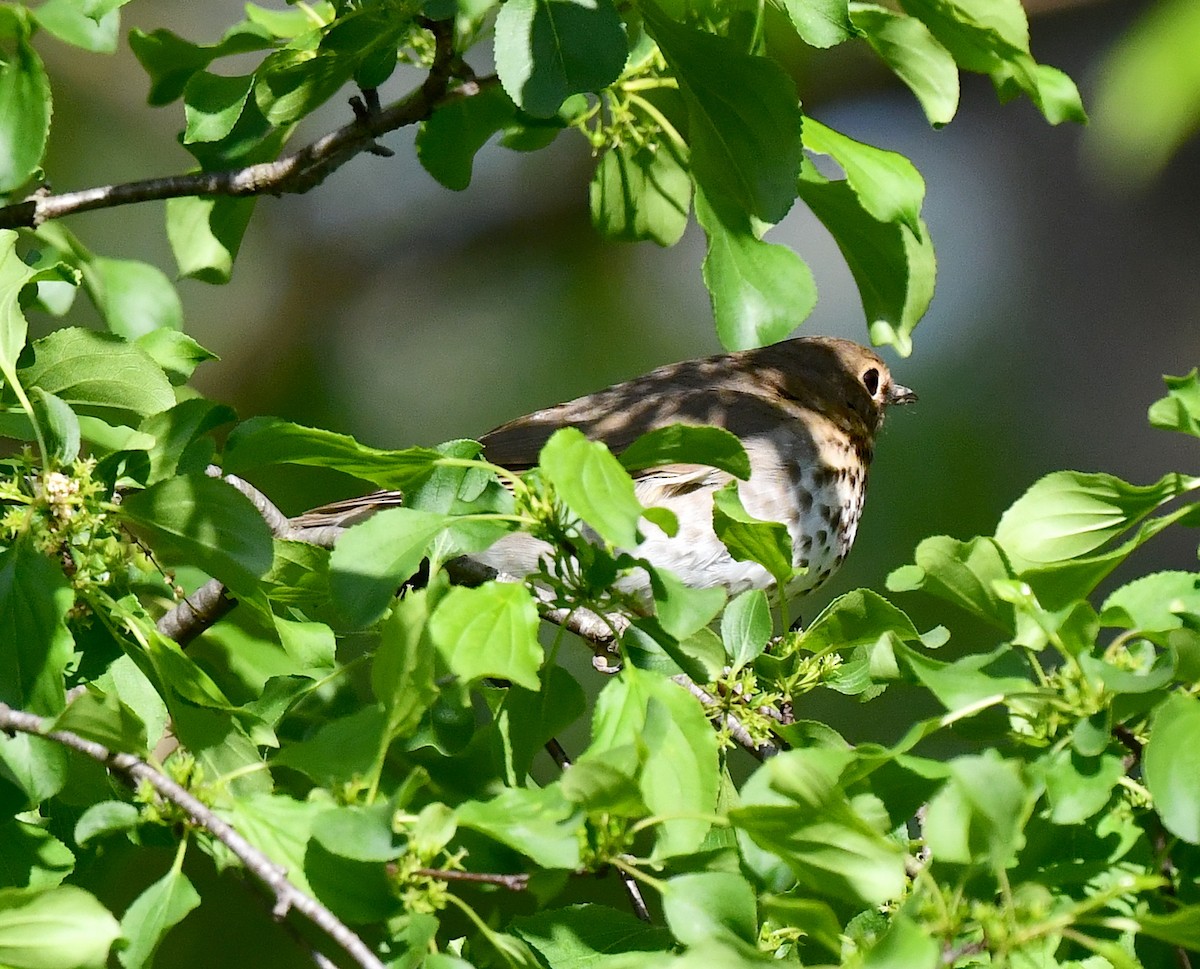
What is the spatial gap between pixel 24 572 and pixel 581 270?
177 inches

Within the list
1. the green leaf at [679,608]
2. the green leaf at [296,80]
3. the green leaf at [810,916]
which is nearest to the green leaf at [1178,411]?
the green leaf at [679,608]

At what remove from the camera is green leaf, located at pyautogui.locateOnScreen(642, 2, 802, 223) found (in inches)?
62.6

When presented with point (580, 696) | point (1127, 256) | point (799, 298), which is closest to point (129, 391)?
point (580, 696)

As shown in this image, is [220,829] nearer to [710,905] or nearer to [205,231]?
[710,905]

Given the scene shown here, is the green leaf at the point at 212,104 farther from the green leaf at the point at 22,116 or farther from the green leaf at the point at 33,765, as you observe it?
the green leaf at the point at 33,765

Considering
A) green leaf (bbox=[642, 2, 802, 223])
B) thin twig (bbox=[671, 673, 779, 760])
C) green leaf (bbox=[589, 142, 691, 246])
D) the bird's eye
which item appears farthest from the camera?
the bird's eye

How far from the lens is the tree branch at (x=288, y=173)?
1931mm

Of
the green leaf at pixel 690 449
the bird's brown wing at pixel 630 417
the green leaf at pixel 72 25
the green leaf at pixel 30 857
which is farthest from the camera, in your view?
the bird's brown wing at pixel 630 417

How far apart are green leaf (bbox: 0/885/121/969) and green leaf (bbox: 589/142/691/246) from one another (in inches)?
56.2

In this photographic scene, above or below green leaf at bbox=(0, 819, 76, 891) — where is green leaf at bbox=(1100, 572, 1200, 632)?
above

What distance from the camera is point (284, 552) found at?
1.53 metres

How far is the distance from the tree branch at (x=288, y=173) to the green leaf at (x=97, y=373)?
1.80ft

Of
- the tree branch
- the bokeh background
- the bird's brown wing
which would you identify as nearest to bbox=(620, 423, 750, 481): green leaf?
the tree branch

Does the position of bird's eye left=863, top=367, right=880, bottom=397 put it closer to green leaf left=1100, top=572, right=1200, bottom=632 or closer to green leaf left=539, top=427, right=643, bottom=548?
green leaf left=1100, top=572, right=1200, bottom=632
